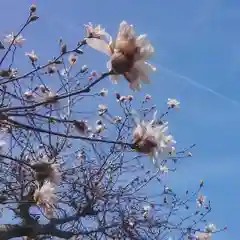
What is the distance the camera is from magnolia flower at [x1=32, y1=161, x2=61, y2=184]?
182 cm

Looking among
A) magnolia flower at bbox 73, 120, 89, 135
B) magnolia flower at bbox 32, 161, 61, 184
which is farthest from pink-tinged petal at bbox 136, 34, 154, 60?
magnolia flower at bbox 32, 161, 61, 184

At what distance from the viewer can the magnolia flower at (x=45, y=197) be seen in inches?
79.4

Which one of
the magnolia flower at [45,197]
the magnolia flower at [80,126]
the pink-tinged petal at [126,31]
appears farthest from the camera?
the magnolia flower at [45,197]

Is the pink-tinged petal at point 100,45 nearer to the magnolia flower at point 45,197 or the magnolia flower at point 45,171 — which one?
the magnolia flower at point 45,171

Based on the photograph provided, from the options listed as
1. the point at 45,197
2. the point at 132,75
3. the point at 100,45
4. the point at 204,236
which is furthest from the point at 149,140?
the point at 204,236

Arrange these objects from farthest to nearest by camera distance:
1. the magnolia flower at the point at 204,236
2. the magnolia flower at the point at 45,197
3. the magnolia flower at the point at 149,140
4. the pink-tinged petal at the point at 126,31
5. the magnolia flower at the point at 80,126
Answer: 1. the magnolia flower at the point at 204,236
2. the magnolia flower at the point at 45,197
3. the magnolia flower at the point at 80,126
4. the magnolia flower at the point at 149,140
5. the pink-tinged petal at the point at 126,31

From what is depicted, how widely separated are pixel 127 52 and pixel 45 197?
0.83 m

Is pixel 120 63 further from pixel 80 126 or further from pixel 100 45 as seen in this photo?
pixel 80 126

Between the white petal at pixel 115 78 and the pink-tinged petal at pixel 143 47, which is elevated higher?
the pink-tinged petal at pixel 143 47

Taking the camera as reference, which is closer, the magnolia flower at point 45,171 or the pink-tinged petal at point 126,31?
the pink-tinged petal at point 126,31

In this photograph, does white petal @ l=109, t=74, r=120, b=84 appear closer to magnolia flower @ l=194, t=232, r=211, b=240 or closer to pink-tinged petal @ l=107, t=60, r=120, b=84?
pink-tinged petal @ l=107, t=60, r=120, b=84

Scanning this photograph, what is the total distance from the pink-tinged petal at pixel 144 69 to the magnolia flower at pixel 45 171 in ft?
1.78

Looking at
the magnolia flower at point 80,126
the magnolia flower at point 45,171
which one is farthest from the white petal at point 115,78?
the magnolia flower at point 45,171

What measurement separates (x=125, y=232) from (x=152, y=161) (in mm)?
2804
